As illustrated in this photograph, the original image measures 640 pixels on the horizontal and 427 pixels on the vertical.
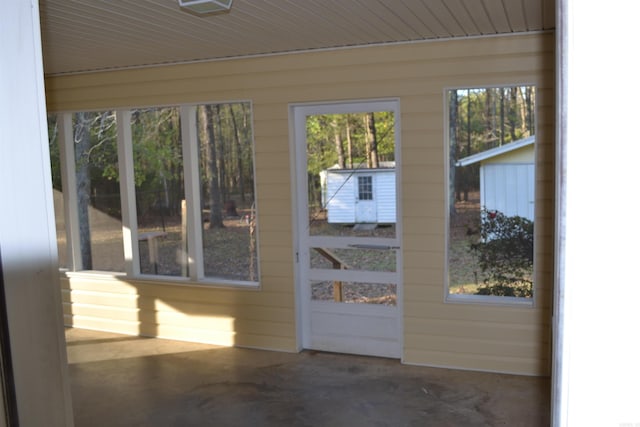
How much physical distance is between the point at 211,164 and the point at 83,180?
1.61m

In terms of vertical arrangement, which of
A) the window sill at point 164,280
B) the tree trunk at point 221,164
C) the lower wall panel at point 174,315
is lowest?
the lower wall panel at point 174,315

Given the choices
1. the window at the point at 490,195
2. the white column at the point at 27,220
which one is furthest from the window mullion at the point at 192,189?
the white column at the point at 27,220

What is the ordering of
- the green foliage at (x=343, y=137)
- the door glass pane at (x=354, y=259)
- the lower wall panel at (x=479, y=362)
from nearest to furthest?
the lower wall panel at (x=479, y=362), the green foliage at (x=343, y=137), the door glass pane at (x=354, y=259)

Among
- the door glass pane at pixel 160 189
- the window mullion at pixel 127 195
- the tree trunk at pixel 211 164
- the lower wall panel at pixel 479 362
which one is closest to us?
the lower wall panel at pixel 479 362

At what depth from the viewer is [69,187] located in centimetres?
602

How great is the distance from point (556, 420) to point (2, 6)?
87 centimetres

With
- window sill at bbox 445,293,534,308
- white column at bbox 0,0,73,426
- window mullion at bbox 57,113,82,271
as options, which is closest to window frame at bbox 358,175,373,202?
window sill at bbox 445,293,534,308

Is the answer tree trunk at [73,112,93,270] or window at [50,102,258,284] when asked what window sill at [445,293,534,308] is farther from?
tree trunk at [73,112,93,270]

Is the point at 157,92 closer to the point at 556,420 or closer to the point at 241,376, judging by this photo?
the point at 241,376

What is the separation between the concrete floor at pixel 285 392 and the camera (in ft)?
12.7

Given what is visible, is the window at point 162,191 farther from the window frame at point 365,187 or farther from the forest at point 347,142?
the window frame at point 365,187

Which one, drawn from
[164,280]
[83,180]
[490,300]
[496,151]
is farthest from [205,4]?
[83,180]

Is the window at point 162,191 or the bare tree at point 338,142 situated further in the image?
the window at point 162,191

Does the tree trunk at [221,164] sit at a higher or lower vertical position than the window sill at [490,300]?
higher
